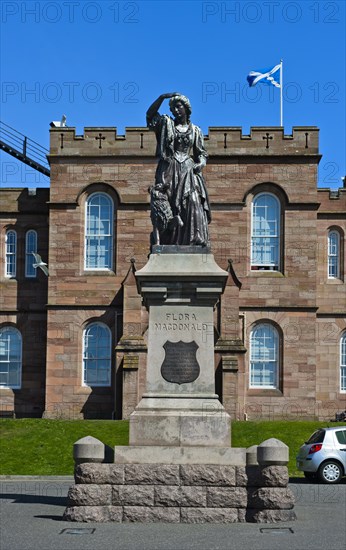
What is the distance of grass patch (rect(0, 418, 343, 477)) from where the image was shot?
29.1 meters

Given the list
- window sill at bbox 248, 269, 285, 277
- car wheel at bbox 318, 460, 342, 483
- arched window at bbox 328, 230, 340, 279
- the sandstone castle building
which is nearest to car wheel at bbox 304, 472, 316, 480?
car wheel at bbox 318, 460, 342, 483

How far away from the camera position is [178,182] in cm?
1784

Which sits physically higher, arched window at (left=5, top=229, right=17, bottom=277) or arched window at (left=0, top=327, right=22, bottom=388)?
arched window at (left=5, top=229, right=17, bottom=277)

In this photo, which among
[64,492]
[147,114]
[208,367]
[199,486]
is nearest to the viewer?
[199,486]

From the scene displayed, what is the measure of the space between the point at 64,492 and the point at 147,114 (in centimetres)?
812

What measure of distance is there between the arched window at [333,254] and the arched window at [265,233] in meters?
3.00

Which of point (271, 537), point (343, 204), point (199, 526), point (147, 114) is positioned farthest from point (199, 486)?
point (343, 204)

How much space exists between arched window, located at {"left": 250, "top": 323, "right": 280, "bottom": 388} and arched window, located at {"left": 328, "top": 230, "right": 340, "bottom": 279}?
154 inches

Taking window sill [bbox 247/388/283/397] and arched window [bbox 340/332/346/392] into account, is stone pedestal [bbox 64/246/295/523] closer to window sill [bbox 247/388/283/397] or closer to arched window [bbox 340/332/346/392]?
window sill [bbox 247/388/283/397]

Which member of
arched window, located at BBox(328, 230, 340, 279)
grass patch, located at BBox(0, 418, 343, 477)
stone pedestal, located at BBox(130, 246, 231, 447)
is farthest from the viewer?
arched window, located at BBox(328, 230, 340, 279)

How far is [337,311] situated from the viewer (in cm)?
4291

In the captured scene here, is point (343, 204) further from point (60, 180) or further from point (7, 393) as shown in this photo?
point (7, 393)

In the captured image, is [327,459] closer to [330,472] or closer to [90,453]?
[330,472]

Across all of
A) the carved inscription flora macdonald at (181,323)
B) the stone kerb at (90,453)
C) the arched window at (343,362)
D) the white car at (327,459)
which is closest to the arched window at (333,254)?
the arched window at (343,362)
